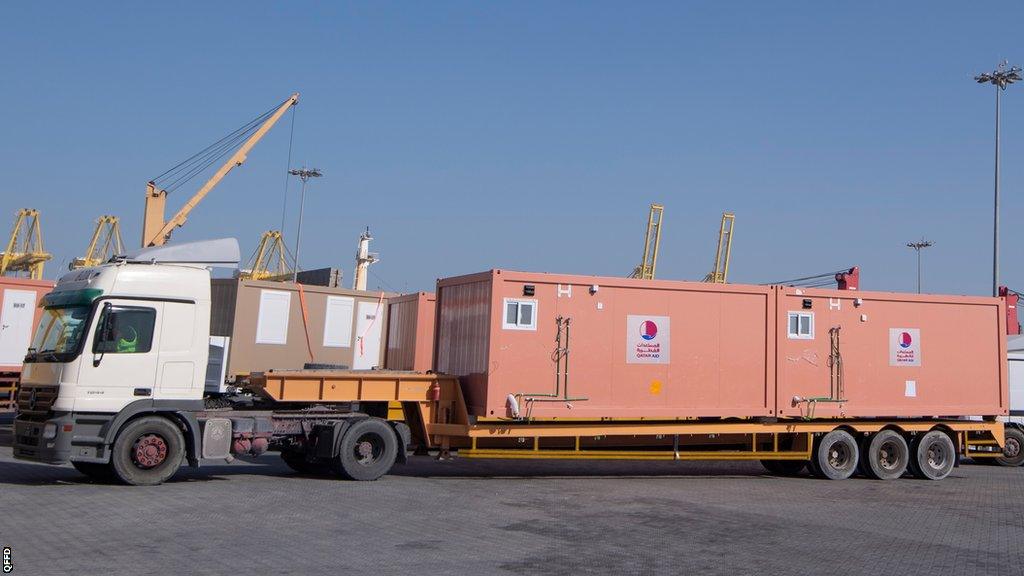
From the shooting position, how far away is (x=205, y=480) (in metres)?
14.0

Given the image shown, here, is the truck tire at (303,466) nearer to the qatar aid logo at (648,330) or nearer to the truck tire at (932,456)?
the qatar aid logo at (648,330)

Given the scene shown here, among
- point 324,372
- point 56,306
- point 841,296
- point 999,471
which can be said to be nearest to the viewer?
point 56,306

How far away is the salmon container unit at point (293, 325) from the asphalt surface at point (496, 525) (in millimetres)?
3876

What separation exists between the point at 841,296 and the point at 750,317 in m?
1.89

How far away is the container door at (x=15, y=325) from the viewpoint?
21.2 m

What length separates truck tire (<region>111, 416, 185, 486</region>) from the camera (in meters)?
12.7

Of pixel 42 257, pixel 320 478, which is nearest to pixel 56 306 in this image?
pixel 320 478

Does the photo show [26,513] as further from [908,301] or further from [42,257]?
[42,257]

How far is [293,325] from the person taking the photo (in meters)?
20.4

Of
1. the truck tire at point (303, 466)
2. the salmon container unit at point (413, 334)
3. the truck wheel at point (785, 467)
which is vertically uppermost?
the salmon container unit at point (413, 334)

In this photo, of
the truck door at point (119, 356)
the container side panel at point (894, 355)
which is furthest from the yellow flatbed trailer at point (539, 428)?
the truck door at point (119, 356)

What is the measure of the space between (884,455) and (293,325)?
12.1 metres

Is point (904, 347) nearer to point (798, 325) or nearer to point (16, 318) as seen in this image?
point (798, 325)

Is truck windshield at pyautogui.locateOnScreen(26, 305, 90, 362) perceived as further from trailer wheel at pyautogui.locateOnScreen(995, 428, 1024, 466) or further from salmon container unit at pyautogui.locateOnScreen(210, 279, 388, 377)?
trailer wheel at pyautogui.locateOnScreen(995, 428, 1024, 466)
